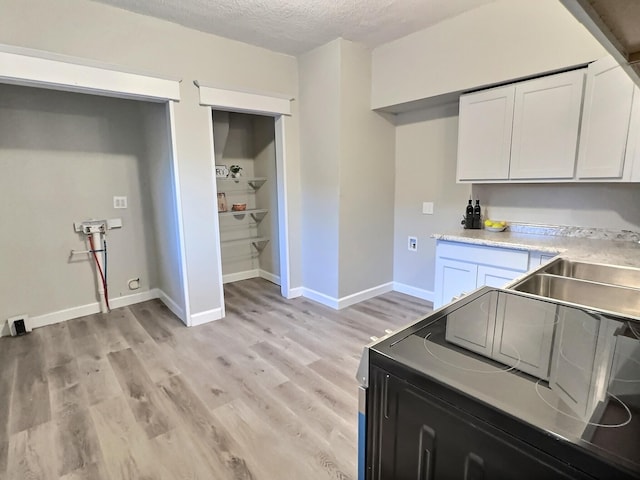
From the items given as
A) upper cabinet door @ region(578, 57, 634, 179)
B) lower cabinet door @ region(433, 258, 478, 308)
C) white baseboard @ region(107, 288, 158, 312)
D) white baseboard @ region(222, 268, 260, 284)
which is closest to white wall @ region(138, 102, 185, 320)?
white baseboard @ region(107, 288, 158, 312)

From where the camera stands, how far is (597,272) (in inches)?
69.7

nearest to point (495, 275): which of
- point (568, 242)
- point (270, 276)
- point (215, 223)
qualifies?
point (568, 242)

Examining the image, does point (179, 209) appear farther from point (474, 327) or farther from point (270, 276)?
point (474, 327)

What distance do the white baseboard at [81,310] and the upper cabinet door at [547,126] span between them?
12.8 feet

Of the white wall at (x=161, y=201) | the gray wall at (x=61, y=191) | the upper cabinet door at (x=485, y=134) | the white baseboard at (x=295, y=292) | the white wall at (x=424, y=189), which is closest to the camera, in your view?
the upper cabinet door at (x=485, y=134)

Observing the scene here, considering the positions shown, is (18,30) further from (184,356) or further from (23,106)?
(184,356)

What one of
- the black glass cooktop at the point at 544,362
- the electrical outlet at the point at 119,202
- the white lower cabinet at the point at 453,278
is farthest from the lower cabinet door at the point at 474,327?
the electrical outlet at the point at 119,202

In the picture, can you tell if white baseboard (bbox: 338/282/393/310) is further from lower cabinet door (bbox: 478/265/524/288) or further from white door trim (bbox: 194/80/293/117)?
white door trim (bbox: 194/80/293/117)

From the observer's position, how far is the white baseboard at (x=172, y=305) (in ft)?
10.8

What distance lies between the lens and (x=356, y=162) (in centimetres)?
345

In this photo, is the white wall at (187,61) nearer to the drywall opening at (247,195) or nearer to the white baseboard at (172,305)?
the white baseboard at (172,305)

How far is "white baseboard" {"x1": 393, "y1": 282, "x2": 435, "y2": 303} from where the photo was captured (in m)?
3.71

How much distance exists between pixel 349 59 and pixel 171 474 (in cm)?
344

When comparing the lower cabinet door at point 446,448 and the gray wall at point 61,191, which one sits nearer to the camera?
the lower cabinet door at point 446,448
